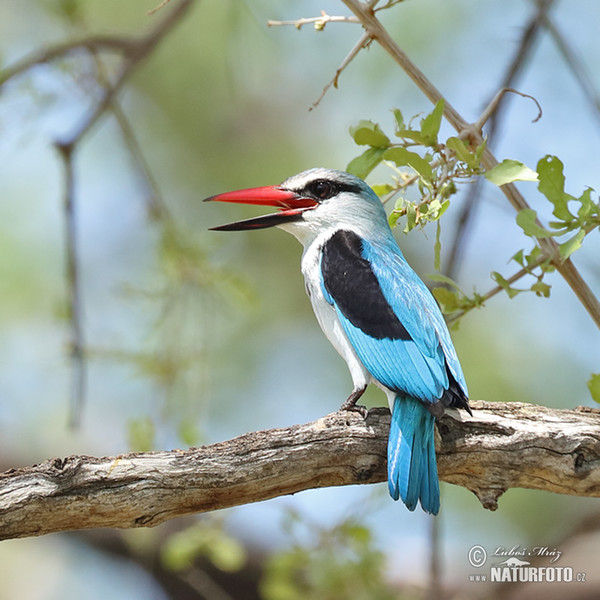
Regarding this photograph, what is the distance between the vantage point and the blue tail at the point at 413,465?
2.45 m

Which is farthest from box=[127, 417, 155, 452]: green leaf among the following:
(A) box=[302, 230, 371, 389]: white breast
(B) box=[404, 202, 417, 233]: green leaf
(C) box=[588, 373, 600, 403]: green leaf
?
(C) box=[588, 373, 600, 403]: green leaf

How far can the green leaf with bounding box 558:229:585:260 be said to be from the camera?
2.26 m

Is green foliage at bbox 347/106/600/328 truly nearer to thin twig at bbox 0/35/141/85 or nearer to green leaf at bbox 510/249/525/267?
green leaf at bbox 510/249/525/267

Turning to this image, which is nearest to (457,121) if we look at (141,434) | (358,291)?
(358,291)

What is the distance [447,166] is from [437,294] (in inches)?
18.7

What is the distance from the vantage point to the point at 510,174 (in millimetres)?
2295

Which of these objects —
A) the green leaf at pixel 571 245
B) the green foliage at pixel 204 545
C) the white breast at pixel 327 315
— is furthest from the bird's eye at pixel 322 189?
the green foliage at pixel 204 545

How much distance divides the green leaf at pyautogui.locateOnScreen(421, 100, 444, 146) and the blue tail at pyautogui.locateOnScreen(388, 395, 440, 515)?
0.84 meters

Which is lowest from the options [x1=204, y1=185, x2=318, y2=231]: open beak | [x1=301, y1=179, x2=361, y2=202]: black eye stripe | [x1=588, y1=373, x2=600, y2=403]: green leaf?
[x1=588, y1=373, x2=600, y2=403]: green leaf

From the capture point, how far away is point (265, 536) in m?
5.41

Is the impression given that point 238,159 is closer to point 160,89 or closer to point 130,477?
point 160,89

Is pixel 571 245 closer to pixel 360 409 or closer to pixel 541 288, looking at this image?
pixel 541 288

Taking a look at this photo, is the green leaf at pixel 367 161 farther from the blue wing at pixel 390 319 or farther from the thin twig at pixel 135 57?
the thin twig at pixel 135 57

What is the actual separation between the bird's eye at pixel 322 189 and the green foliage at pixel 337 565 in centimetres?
141
